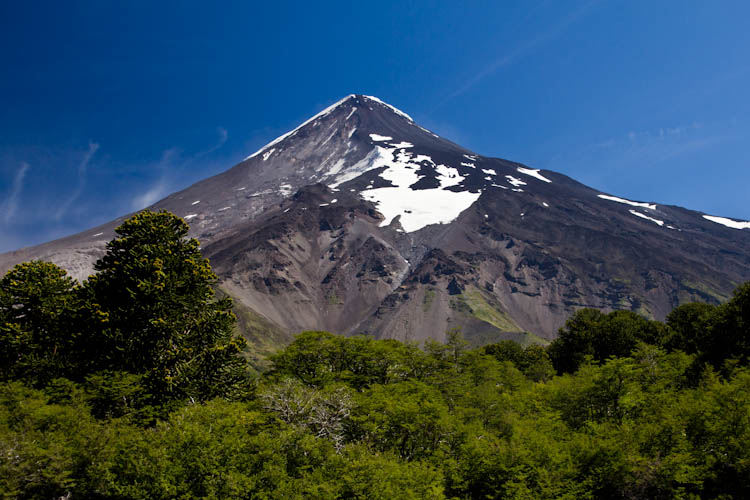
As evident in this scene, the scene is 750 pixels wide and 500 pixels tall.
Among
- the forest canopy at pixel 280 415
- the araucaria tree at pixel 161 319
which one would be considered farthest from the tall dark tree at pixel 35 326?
the araucaria tree at pixel 161 319

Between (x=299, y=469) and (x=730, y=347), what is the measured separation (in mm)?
40890

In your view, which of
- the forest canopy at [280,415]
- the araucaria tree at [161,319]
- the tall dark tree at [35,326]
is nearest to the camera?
the forest canopy at [280,415]

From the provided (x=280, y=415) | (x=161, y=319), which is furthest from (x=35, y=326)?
(x=280, y=415)

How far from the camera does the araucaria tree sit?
96.1 feet

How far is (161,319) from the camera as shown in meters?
28.5

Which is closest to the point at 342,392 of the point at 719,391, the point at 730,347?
the point at 719,391

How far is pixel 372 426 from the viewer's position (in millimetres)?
25578

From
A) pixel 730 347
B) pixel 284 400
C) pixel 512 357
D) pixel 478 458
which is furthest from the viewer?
pixel 512 357

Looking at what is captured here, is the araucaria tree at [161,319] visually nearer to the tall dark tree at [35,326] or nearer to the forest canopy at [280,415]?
the forest canopy at [280,415]

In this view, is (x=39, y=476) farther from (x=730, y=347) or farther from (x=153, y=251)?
(x=730, y=347)

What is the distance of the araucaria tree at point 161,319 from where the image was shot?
29.3m

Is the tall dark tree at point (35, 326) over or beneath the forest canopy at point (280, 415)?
over

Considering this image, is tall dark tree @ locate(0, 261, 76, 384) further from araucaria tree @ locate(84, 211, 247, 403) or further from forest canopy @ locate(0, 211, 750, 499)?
araucaria tree @ locate(84, 211, 247, 403)

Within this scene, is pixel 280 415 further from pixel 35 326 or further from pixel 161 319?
pixel 35 326
